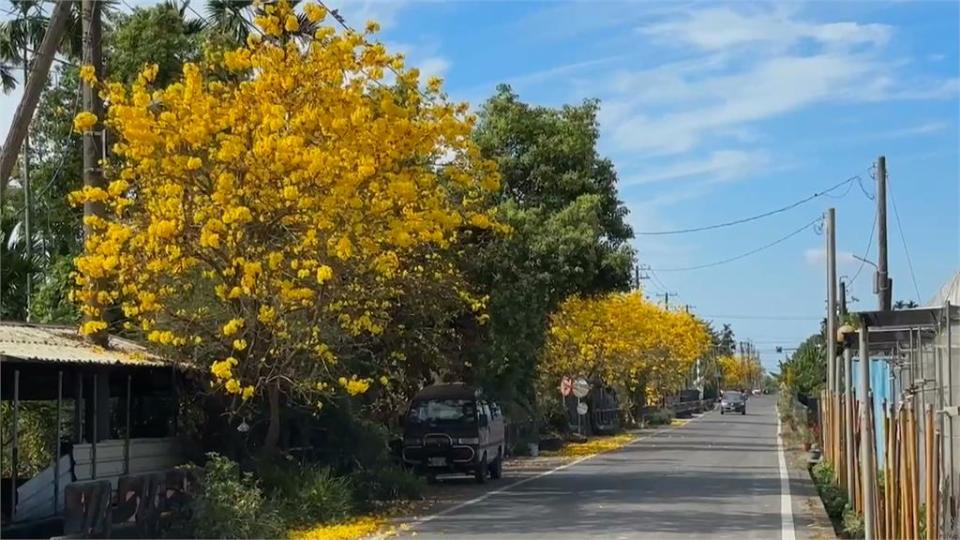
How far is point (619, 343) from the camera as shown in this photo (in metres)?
57.4

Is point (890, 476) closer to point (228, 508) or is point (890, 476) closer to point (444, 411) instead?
point (228, 508)

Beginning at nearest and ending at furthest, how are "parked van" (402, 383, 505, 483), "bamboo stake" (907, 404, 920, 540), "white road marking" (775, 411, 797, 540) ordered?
"bamboo stake" (907, 404, 920, 540) < "white road marking" (775, 411, 797, 540) < "parked van" (402, 383, 505, 483)

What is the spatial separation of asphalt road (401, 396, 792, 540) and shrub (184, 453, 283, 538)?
2048 mm

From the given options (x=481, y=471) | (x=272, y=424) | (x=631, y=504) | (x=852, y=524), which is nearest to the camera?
(x=852, y=524)

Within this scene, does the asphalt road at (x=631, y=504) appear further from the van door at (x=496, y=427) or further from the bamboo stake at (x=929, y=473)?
the bamboo stake at (x=929, y=473)

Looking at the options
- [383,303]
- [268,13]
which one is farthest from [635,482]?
[268,13]

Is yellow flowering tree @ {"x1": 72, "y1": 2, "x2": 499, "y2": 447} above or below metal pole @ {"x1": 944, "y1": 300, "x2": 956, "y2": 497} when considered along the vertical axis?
above

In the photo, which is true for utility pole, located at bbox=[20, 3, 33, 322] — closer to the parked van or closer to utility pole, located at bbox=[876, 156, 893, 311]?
the parked van

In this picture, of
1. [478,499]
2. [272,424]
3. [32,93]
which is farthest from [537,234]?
[32,93]

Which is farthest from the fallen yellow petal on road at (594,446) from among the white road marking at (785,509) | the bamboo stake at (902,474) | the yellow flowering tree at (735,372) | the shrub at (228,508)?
the yellow flowering tree at (735,372)

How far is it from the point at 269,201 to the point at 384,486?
6605 mm

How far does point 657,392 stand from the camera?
254 ft

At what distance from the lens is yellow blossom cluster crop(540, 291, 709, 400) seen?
5059cm

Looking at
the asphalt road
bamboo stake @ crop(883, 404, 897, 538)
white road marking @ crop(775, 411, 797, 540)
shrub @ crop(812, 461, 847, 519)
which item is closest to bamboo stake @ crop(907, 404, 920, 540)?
bamboo stake @ crop(883, 404, 897, 538)
